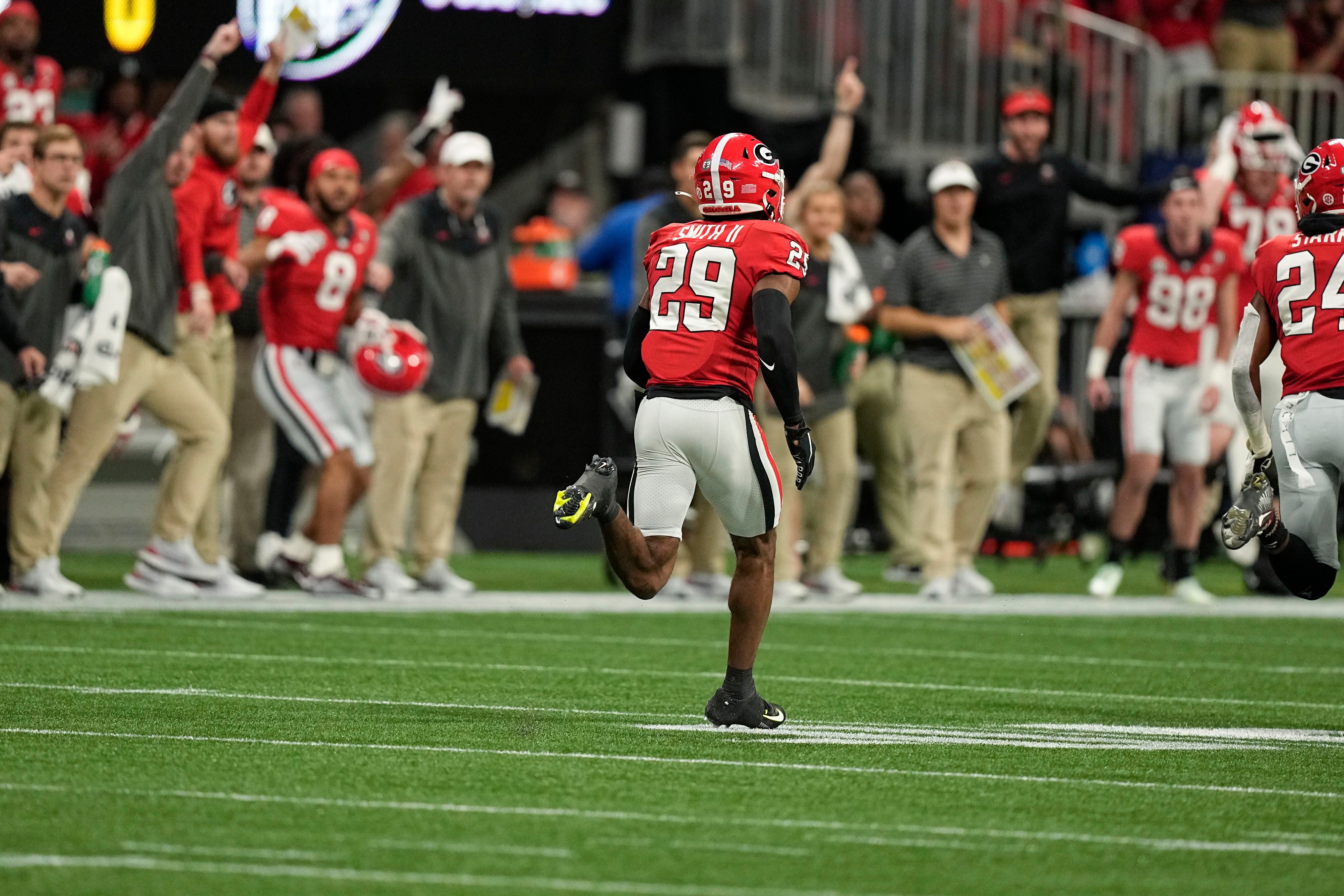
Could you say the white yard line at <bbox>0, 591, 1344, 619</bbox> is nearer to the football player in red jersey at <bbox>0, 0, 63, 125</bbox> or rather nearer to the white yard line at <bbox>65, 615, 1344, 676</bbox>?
the white yard line at <bbox>65, 615, 1344, 676</bbox>

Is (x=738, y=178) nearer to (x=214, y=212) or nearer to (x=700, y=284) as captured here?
(x=700, y=284)

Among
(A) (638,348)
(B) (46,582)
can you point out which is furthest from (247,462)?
(A) (638,348)

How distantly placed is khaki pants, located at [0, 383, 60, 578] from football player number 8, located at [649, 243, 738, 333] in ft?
15.5

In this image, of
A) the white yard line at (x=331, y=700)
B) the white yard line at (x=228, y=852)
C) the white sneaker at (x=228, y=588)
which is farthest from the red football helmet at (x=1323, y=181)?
the white sneaker at (x=228, y=588)

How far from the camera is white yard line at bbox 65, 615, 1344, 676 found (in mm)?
8797

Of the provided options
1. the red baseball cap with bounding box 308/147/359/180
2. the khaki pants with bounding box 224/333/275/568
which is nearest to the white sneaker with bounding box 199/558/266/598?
the khaki pants with bounding box 224/333/275/568

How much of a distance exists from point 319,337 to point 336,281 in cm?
30

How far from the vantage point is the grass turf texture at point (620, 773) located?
14.3 feet

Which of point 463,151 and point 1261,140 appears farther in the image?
point 1261,140

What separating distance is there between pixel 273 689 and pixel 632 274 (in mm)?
5599

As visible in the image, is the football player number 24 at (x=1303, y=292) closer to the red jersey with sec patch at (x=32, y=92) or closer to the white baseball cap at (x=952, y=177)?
the white baseball cap at (x=952, y=177)

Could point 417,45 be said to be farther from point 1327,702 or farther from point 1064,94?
point 1327,702

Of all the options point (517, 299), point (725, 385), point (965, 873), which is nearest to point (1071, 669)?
point (725, 385)

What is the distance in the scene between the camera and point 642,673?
316 inches
